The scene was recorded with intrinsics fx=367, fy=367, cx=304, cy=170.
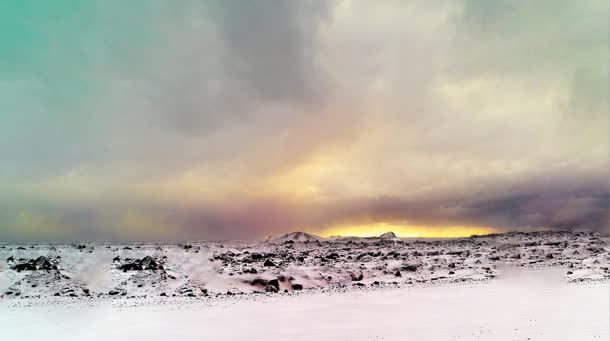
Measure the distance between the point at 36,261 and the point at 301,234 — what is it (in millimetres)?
22497

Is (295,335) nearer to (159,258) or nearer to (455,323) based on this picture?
(455,323)

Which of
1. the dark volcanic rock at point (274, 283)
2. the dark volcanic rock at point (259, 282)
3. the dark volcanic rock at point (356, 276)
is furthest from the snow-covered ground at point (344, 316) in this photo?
the dark volcanic rock at point (356, 276)

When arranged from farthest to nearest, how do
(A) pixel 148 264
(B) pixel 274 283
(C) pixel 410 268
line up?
1. (C) pixel 410 268
2. (A) pixel 148 264
3. (B) pixel 274 283

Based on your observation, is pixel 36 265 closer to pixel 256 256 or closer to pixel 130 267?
pixel 130 267

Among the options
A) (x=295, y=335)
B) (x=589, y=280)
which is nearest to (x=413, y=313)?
(x=295, y=335)

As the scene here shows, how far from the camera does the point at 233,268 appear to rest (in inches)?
802

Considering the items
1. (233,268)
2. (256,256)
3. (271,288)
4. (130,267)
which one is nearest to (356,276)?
(271,288)

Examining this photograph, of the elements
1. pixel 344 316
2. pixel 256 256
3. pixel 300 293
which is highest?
pixel 256 256

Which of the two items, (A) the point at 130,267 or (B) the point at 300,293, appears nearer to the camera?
(B) the point at 300,293

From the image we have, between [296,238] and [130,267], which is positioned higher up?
[296,238]

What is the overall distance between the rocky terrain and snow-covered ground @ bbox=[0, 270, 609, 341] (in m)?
2.01

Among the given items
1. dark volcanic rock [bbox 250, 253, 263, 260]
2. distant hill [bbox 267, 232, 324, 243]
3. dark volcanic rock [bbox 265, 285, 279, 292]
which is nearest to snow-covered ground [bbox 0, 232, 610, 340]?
dark volcanic rock [bbox 265, 285, 279, 292]

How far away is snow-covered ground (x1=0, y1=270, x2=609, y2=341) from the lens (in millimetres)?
9695

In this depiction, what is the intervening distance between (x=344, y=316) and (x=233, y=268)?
405 inches
